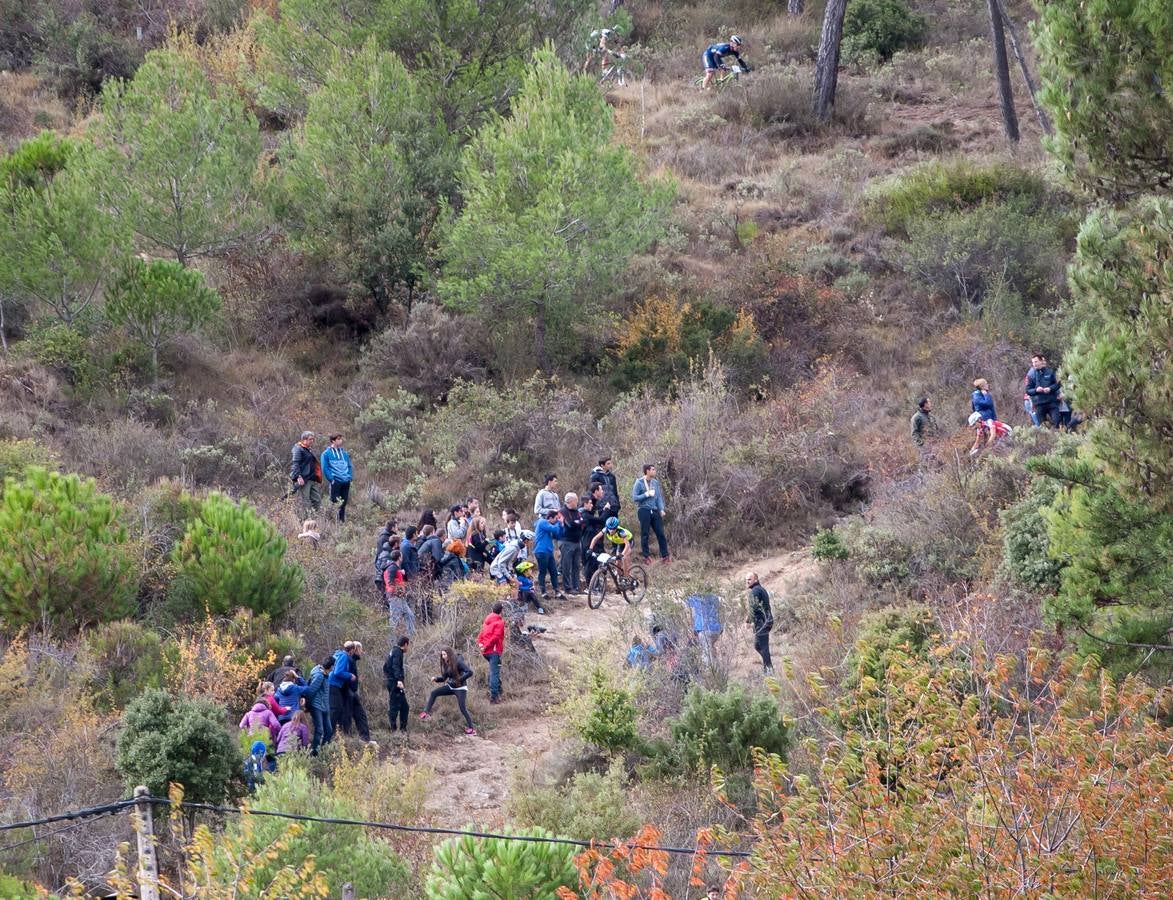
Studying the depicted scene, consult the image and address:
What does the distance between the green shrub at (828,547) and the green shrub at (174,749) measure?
29.1ft

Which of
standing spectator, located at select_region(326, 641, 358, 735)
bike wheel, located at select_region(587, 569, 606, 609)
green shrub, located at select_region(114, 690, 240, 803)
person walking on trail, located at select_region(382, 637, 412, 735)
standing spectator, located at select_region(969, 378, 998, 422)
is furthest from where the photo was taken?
standing spectator, located at select_region(969, 378, 998, 422)

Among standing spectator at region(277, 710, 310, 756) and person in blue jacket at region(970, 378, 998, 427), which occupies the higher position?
person in blue jacket at region(970, 378, 998, 427)

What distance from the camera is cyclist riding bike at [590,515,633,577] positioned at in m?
18.4

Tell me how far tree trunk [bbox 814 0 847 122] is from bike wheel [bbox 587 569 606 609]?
21063 millimetres

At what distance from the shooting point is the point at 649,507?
19.6 meters

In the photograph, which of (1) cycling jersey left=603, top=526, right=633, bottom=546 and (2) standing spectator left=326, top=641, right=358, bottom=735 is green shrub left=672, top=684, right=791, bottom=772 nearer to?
Answer: (2) standing spectator left=326, top=641, right=358, bottom=735

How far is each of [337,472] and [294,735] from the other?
282 inches

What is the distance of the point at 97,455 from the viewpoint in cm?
2072

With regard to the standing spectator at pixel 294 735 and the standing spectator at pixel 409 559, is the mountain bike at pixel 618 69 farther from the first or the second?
the standing spectator at pixel 294 735

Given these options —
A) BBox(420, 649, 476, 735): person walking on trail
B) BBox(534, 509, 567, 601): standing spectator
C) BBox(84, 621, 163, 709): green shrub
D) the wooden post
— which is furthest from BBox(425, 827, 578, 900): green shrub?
BBox(534, 509, 567, 601): standing spectator

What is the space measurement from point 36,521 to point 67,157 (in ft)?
32.5

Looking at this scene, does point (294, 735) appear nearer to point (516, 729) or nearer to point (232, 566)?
point (516, 729)

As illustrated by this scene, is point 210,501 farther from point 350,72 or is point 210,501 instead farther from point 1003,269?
point 1003,269

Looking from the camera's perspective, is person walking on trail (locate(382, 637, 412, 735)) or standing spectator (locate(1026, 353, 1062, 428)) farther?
standing spectator (locate(1026, 353, 1062, 428))
